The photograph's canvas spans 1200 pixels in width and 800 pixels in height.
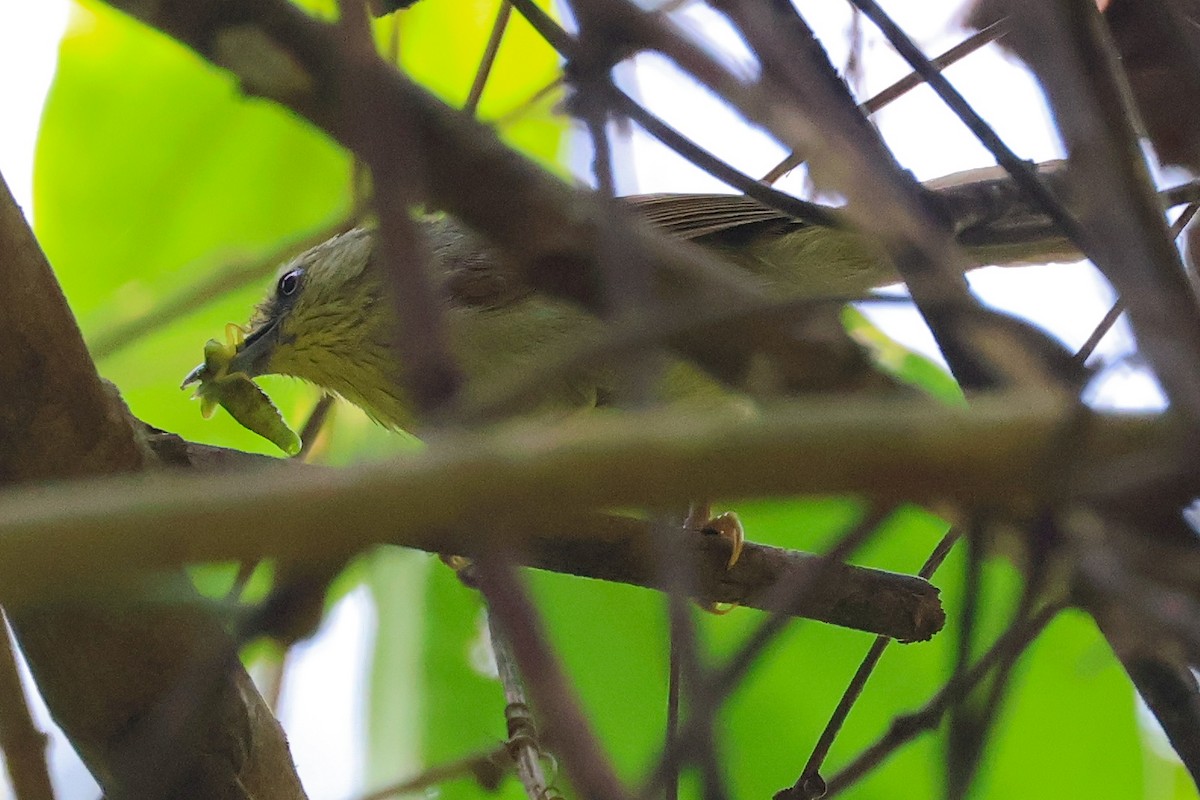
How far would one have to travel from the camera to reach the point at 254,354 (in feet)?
12.7

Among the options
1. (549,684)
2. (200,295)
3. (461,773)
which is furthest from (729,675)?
(200,295)

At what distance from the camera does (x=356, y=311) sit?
3.90 meters

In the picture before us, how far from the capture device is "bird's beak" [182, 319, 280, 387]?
12.0ft

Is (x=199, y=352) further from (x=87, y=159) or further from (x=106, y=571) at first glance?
(x=106, y=571)

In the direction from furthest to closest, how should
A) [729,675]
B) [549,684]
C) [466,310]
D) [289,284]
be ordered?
[289,284], [466,310], [729,675], [549,684]

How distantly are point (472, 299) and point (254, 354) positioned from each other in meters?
0.72

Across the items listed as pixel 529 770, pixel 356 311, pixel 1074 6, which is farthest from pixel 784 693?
pixel 1074 6

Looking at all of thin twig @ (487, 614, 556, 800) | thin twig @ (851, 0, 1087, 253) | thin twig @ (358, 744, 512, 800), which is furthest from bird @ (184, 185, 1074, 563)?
thin twig @ (851, 0, 1087, 253)

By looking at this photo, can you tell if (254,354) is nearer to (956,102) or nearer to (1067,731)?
(1067,731)

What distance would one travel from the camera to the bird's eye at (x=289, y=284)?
412 centimetres

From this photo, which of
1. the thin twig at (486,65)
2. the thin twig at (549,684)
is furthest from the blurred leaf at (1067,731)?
the thin twig at (549,684)

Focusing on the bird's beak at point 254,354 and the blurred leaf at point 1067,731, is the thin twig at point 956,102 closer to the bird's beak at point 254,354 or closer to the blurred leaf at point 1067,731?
the blurred leaf at point 1067,731

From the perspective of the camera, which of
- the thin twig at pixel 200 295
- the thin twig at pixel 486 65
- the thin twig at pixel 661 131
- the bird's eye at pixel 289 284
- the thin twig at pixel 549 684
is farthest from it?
the bird's eye at pixel 289 284

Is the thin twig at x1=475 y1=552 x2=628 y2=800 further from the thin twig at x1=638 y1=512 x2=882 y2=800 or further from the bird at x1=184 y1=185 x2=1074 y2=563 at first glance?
the bird at x1=184 y1=185 x2=1074 y2=563
